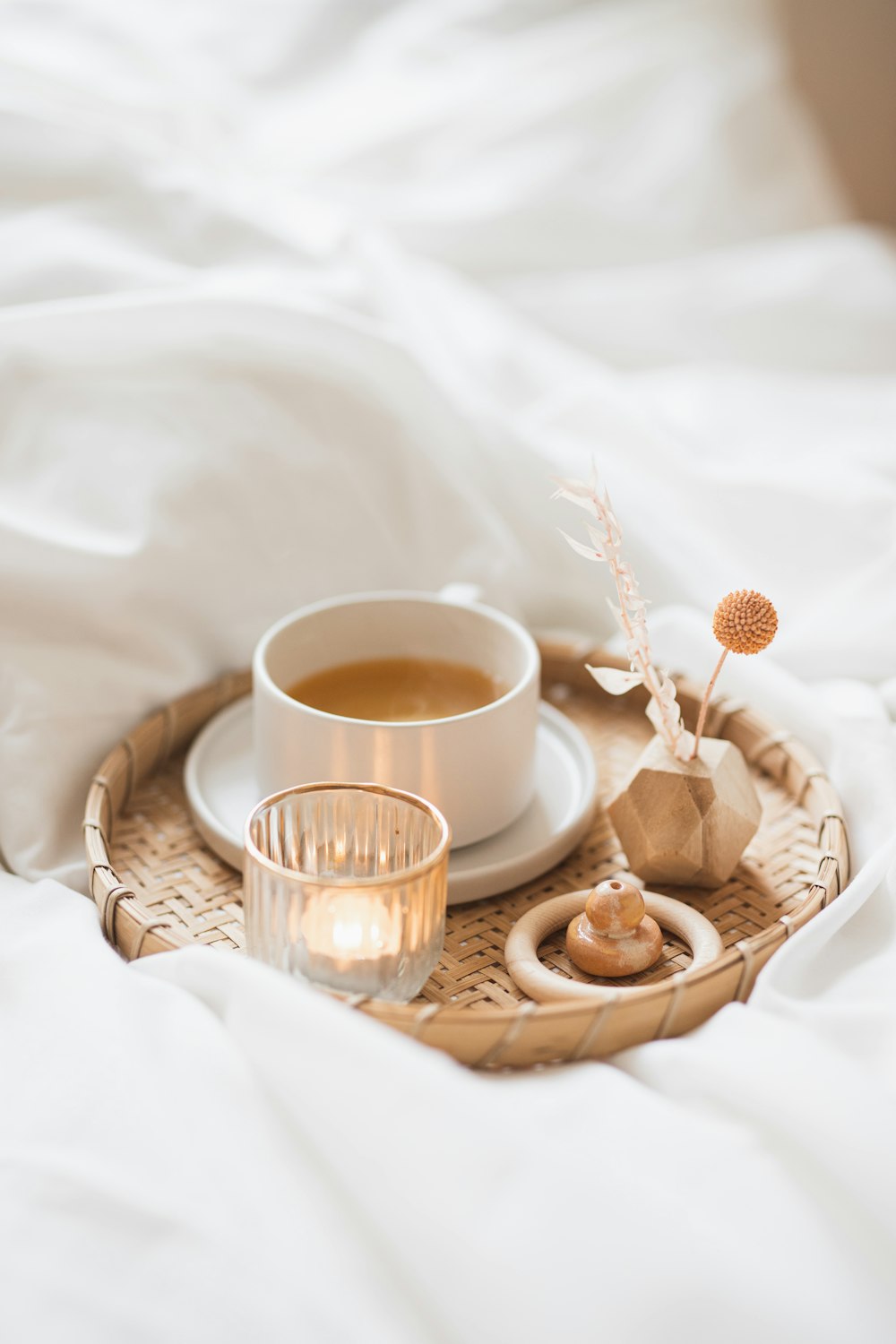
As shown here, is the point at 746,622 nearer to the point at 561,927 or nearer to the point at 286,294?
the point at 561,927

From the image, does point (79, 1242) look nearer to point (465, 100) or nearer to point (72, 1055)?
point (72, 1055)

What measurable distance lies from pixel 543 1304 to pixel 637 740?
Result: 18.2 inches

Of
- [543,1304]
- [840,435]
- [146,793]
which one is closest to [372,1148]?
[543,1304]

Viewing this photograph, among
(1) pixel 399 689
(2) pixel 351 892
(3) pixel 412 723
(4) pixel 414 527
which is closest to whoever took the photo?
(2) pixel 351 892

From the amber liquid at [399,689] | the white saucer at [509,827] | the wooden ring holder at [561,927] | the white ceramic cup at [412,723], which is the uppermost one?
the white ceramic cup at [412,723]

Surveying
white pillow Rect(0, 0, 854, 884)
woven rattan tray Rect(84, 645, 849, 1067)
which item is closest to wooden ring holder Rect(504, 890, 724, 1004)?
woven rattan tray Rect(84, 645, 849, 1067)

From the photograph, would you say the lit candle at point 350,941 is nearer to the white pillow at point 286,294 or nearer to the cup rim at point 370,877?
the cup rim at point 370,877

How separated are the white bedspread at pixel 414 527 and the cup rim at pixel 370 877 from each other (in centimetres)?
5

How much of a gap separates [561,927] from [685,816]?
0.09 metres

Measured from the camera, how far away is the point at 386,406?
0.89 metres

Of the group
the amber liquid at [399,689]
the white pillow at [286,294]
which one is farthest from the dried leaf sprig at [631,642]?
the white pillow at [286,294]

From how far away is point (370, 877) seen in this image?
59 centimetres

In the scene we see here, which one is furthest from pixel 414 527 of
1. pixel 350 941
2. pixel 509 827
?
pixel 350 941

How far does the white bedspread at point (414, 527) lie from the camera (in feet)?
1.48
